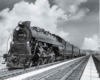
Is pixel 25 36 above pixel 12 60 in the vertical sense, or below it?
above

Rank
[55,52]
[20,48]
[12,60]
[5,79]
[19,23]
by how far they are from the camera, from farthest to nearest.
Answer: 1. [55,52]
2. [19,23]
3. [20,48]
4. [12,60]
5. [5,79]

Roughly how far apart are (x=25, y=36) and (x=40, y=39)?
5.40 feet

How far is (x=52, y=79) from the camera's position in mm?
7949

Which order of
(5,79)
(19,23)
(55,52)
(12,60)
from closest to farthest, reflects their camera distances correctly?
(5,79), (12,60), (19,23), (55,52)

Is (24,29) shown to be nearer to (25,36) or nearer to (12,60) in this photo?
(25,36)

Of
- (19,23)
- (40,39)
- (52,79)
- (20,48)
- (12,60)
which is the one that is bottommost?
(52,79)

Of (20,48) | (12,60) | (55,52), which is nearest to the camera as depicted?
(12,60)

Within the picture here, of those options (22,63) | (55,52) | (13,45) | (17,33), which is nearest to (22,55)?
(22,63)

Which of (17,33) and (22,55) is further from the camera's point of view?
(17,33)

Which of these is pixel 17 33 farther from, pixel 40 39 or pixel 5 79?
pixel 5 79

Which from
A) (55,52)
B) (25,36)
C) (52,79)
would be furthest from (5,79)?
(55,52)

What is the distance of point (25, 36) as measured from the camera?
13.7 m

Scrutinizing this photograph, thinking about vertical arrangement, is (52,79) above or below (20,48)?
below

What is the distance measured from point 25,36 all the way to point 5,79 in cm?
628
